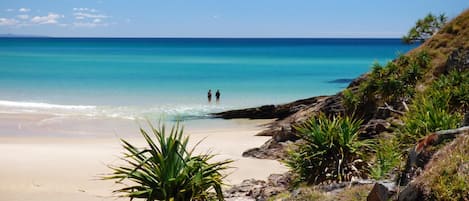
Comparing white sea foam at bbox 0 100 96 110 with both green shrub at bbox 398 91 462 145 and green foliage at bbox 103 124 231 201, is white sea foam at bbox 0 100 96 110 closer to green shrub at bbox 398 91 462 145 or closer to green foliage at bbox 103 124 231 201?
green foliage at bbox 103 124 231 201

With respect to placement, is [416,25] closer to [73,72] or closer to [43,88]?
[43,88]

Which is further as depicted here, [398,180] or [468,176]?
[398,180]

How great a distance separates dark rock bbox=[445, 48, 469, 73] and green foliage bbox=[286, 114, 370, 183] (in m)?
7.59

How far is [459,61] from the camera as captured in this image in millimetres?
18516

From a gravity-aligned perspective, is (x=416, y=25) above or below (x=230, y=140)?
above

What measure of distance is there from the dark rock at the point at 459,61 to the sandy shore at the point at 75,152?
5990 mm

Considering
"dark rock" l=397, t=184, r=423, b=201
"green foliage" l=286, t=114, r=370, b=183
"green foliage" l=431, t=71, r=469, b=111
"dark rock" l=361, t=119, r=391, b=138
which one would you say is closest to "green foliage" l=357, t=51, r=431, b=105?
"dark rock" l=361, t=119, r=391, b=138

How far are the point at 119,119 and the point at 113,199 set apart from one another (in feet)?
59.0

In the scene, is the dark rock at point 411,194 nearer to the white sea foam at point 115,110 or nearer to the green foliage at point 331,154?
the green foliage at point 331,154

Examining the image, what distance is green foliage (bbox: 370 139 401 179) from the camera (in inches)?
391

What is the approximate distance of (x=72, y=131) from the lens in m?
27.3

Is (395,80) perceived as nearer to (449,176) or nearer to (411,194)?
(411,194)

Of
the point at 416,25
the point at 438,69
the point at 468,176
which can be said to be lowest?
the point at 468,176

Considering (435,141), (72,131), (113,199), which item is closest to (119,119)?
(72,131)
